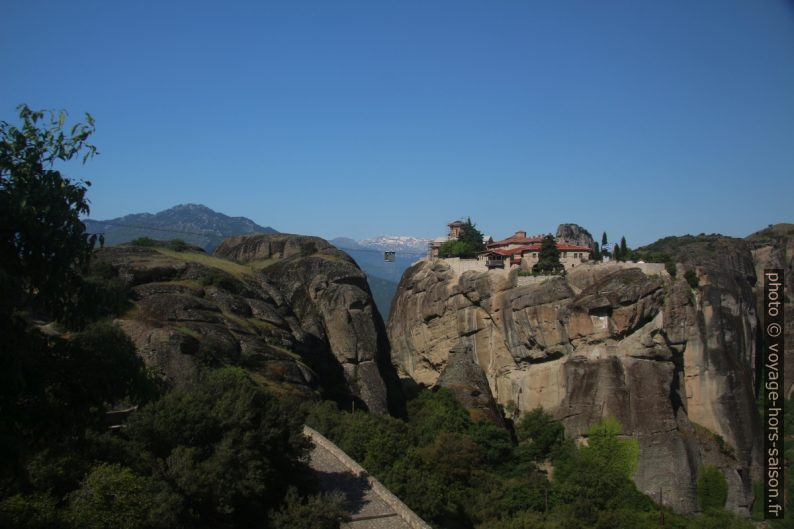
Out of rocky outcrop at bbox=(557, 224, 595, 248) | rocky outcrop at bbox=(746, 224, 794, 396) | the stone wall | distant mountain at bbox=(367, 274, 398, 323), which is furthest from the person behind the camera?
distant mountain at bbox=(367, 274, 398, 323)

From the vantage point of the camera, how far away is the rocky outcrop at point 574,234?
92.9 m

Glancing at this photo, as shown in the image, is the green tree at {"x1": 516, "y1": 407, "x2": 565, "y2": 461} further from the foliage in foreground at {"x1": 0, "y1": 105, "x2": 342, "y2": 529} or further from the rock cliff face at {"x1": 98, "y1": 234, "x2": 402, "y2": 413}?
the foliage in foreground at {"x1": 0, "y1": 105, "x2": 342, "y2": 529}

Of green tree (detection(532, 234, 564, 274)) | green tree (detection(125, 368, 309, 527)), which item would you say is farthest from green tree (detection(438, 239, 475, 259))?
green tree (detection(125, 368, 309, 527))

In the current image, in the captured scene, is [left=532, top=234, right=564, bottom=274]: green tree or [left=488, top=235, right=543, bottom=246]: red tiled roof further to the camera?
[left=488, top=235, right=543, bottom=246]: red tiled roof

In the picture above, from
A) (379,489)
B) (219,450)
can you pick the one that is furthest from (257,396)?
(379,489)

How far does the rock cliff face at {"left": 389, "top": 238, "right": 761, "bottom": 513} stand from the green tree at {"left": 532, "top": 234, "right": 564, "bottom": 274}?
1.51m

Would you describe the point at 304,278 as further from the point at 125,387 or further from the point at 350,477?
the point at 125,387

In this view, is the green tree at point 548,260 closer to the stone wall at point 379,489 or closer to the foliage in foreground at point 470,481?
the foliage in foreground at point 470,481

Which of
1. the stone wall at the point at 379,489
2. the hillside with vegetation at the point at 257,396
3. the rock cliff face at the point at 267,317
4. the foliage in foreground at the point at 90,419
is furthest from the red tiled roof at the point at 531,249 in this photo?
the foliage in foreground at the point at 90,419

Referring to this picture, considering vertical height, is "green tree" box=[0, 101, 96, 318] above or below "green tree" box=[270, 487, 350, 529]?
above

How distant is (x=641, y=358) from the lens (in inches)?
2222

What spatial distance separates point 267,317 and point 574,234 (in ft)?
181

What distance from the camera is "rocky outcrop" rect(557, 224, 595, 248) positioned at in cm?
9288

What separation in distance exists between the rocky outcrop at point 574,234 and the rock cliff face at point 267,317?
38.2 meters
